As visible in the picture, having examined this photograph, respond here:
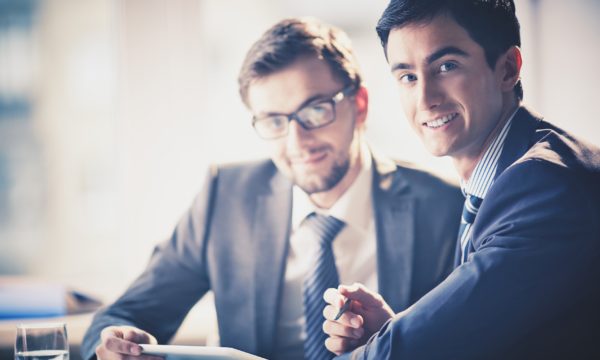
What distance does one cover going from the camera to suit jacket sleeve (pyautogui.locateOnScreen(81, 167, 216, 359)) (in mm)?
1721

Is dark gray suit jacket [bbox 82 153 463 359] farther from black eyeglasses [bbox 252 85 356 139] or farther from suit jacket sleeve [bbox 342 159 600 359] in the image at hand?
suit jacket sleeve [bbox 342 159 600 359]

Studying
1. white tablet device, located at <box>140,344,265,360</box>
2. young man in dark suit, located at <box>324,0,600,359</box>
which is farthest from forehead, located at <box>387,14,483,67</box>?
white tablet device, located at <box>140,344,265,360</box>

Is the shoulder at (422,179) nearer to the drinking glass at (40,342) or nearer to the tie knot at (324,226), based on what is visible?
the tie knot at (324,226)

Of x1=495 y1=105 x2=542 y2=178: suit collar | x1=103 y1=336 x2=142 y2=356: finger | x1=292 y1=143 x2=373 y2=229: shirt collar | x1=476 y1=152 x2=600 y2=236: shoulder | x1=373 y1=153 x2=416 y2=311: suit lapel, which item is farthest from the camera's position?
x1=292 y1=143 x2=373 y2=229: shirt collar

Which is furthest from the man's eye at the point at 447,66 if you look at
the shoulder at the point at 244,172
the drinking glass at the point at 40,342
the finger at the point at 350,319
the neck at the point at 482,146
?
the drinking glass at the point at 40,342

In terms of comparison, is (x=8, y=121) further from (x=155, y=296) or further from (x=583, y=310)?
(x=583, y=310)

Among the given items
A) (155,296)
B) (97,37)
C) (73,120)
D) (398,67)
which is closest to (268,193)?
(155,296)

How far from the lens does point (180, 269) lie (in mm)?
1764

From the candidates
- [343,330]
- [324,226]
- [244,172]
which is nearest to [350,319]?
[343,330]

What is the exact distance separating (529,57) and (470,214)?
0.33 m

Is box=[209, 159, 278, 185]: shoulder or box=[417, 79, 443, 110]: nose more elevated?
box=[417, 79, 443, 110]: nose

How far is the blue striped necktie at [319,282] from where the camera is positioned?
1.56m

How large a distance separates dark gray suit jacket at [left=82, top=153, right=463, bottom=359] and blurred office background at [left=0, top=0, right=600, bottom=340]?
11 centimetres

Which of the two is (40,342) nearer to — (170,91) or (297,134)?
(297,134)
